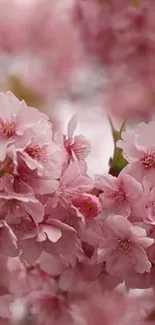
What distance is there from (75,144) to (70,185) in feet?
0.14

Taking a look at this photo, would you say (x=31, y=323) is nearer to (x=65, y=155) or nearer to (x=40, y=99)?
(x=65, y=155)

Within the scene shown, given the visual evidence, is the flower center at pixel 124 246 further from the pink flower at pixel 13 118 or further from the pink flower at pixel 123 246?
the pink flower at pixel 13 118

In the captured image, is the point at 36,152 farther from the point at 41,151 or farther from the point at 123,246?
the point at 123,246

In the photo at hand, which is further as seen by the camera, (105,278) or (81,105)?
(81,105)

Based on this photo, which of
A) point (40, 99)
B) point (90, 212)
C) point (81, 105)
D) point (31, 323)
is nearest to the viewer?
point (90, 212)

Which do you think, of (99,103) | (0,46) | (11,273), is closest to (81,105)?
(99,103)

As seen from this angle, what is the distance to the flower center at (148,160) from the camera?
1.77 feet

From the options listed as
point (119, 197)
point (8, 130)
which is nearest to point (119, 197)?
point (119, 197)

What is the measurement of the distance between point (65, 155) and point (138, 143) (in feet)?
0.19

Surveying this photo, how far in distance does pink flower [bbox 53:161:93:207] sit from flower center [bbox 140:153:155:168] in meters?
0.05

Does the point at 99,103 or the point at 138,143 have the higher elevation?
the point at 138,143

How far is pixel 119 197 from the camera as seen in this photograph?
1.78ft

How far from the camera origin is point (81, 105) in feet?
3.74

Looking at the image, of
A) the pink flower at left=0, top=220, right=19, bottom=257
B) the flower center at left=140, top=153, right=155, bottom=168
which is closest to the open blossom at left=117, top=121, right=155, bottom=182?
the flower center at left=140, top=153, right=155, bottom=168
